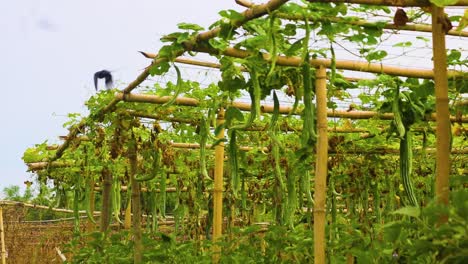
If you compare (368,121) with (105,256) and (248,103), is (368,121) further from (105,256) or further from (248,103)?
(105,256)

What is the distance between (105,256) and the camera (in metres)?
7.17

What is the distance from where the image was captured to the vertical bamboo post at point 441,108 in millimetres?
3018

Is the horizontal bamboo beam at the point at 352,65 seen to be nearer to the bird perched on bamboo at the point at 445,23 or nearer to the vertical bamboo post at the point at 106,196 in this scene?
the bird perched on bamboo at the point at 445,23

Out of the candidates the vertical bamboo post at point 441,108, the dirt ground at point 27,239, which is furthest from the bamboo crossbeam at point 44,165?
the vertical bamboo post at point 441,108

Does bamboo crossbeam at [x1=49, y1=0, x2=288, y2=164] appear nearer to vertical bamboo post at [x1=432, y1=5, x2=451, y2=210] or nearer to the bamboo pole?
the bamboo pole

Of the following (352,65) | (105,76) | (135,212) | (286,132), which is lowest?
(135,212)

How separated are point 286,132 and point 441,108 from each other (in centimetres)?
404

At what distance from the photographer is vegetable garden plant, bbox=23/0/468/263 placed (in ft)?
12.9

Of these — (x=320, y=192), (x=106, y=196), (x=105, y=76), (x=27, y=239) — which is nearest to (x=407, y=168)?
(x=320, y=192)

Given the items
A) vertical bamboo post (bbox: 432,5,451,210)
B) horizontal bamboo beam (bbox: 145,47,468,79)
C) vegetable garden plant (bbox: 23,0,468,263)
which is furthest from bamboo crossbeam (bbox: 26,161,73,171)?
vertical bamboo post (bbox: 432,5,451,210)

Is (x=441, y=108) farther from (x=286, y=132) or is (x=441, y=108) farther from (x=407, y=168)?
(x=286, y=132)

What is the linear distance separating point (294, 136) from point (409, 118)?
2754 mm

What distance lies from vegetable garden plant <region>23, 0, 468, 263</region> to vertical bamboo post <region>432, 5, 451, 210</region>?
0.12ft

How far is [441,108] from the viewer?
310 cm
